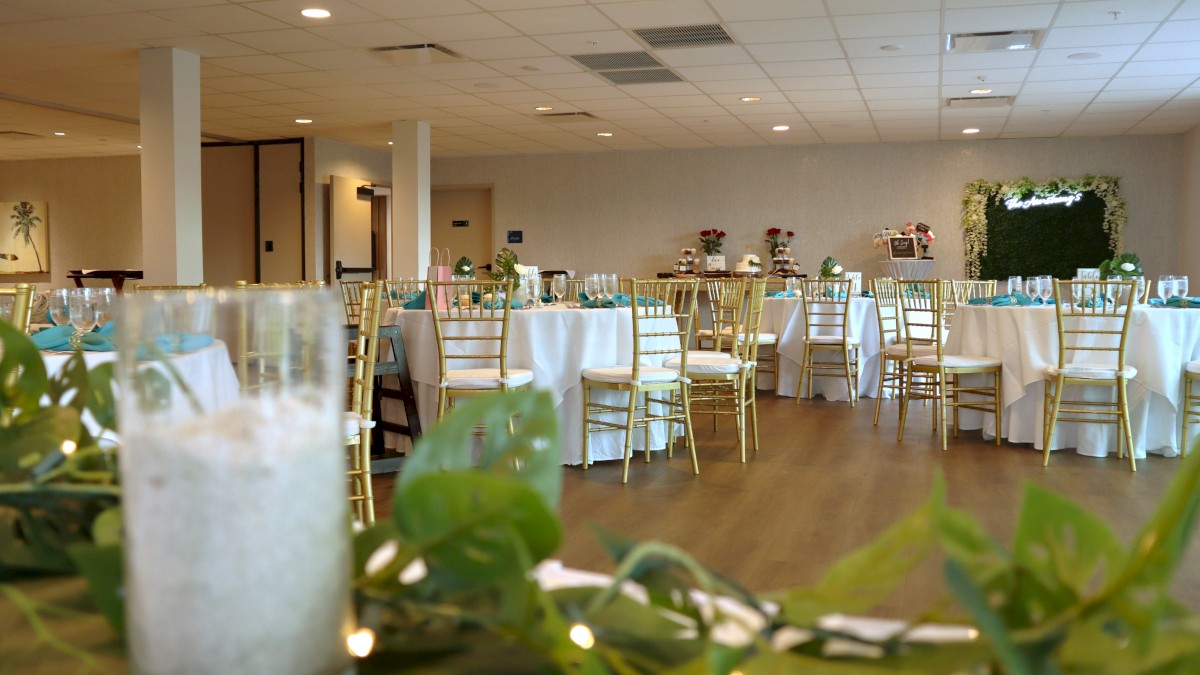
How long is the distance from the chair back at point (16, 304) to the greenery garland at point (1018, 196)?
12446 mm

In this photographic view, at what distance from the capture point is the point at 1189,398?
5.65 meters

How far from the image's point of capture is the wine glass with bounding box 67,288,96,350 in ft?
10.3

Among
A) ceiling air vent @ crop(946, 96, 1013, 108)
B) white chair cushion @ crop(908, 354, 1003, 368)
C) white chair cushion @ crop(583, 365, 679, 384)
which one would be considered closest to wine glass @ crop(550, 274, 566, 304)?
white chair cushion @ crop(583, 365, 679, 384)

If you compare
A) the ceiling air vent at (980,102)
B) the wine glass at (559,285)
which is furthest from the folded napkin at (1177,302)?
the ceiling air vent at (980,102)

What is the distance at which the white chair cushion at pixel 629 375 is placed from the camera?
17.4ft

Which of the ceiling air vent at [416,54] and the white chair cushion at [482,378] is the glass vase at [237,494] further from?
the ceiling air vent at [416,54]

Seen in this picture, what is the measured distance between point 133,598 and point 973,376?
7047mm

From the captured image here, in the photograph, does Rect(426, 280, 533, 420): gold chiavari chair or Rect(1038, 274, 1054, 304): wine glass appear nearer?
Rect(426, 280, 533, 420): gold chiavari chair

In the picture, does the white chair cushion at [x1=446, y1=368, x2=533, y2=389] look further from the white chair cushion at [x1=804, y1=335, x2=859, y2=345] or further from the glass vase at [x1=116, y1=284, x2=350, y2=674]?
the glass vase at [x1=116, y1=284, x2=350, y2=674]

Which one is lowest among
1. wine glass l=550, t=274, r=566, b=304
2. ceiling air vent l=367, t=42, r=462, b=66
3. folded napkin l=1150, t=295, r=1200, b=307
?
folded napkin l=1150, t=295, r=1200, b=307

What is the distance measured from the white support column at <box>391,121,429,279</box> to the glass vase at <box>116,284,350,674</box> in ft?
36.6

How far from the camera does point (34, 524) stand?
1.75ft

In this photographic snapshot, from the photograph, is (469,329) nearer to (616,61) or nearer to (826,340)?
(616,61)

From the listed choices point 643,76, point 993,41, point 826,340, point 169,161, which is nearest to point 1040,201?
point 993,41
